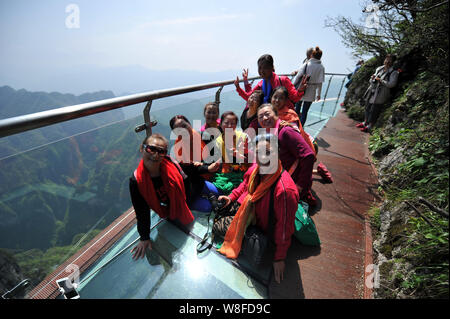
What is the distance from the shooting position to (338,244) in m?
2.03

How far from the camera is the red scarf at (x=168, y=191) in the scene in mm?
1651

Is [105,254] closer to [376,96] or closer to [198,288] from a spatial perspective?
[198,288]

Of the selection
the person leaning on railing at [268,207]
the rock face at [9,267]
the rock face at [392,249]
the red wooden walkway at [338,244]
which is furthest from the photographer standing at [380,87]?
the rock face at [9,267]

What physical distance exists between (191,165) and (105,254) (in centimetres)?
123

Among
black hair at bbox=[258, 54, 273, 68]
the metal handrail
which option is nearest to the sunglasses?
the metal handrail

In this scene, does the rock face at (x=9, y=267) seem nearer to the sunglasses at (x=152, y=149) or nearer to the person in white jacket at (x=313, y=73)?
the sunglasses at (x=152, y=149)

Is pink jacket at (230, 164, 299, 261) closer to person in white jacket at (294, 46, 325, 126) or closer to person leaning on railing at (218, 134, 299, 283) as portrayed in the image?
person leaning on railing at (218, 134, 299, 283)

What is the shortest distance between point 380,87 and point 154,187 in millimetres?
5883

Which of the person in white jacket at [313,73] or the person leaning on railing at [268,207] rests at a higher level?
the person in white jacket at [313,73]

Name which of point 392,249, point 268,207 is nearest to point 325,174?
point 392,249
